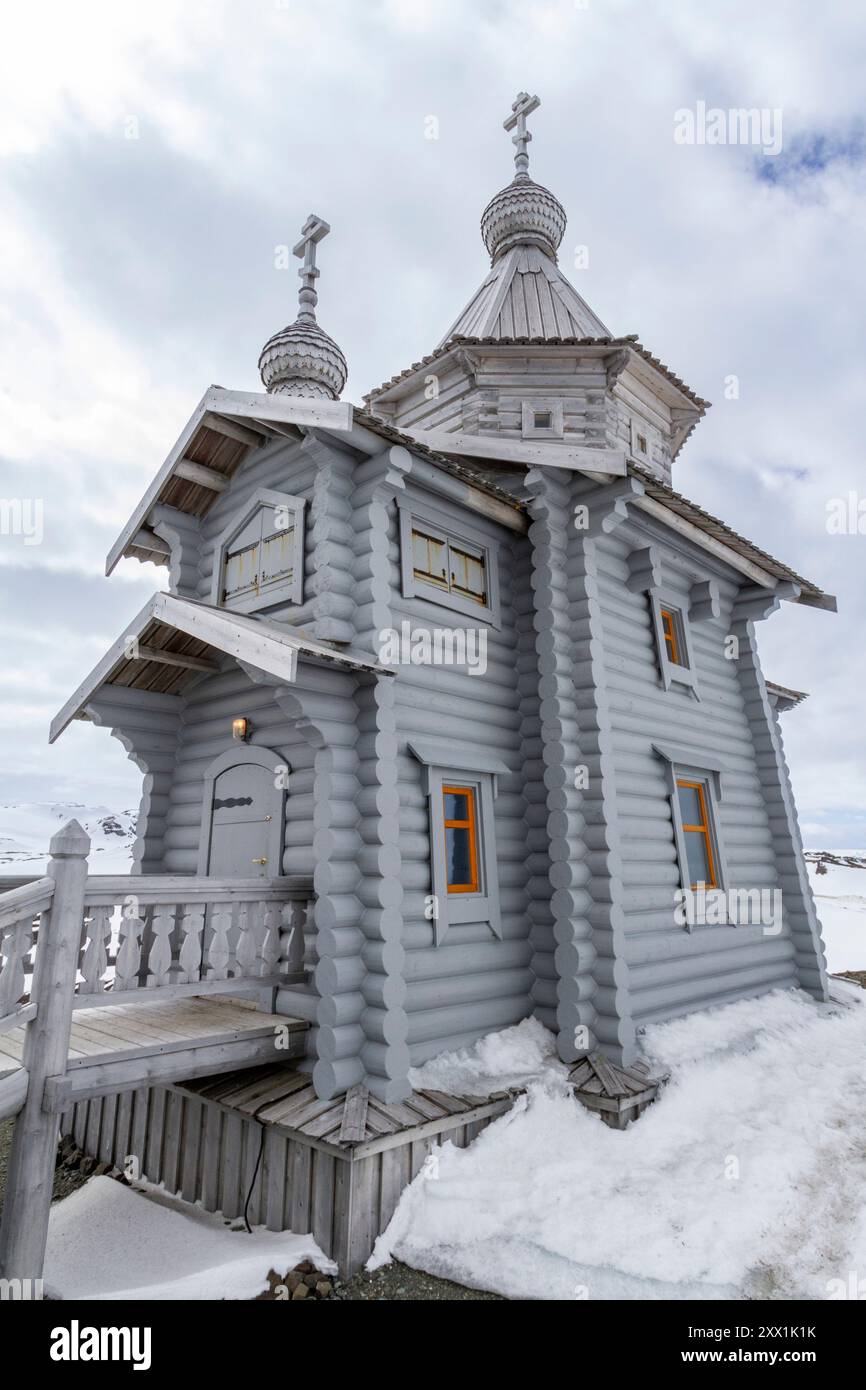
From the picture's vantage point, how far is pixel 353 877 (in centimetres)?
609

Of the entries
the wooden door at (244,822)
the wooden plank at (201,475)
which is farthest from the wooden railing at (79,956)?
the wooden plank at (201,475)

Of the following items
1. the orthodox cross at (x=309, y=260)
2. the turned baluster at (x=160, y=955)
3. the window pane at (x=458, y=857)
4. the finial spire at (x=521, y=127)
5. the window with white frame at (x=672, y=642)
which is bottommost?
the turned baluster at (x=160, y=955)

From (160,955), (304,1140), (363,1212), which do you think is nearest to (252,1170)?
(304,1140)

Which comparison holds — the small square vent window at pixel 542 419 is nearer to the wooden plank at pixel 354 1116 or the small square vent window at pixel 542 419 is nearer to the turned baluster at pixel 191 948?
the turned baluster at pixel 191 948

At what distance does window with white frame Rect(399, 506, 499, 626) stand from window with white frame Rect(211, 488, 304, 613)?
41.5 inches

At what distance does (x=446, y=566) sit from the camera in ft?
25.6

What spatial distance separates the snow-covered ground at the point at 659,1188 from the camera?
4695 millimetres

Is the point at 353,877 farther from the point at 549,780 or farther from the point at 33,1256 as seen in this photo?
the point at 33,1256

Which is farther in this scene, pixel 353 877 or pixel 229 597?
pixel 229 597

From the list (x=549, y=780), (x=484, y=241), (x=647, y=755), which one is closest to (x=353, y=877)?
(x=549, y=780)

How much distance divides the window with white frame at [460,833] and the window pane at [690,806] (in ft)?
10.3

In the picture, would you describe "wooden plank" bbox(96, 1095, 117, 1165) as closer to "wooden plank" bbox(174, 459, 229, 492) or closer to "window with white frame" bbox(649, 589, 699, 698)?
"wooden plank" bbox(174, 459, 229, 492)
